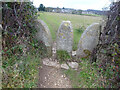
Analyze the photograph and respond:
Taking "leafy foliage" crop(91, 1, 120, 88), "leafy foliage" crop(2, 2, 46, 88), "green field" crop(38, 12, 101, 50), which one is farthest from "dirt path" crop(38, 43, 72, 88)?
"green field" crop(38, 12, 101, 50)

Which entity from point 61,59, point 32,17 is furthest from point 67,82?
point 32,17

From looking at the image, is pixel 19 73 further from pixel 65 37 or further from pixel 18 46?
pixel 65 37

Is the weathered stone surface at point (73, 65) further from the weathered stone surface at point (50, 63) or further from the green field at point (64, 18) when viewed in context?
the green field at point (64, 18)

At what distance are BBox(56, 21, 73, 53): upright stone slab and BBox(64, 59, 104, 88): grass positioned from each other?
A: 1.01 meters

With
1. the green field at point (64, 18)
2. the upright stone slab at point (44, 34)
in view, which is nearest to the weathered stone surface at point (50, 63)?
the upright stone slab at point (44, 34)

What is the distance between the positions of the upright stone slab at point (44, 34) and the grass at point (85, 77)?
142cm

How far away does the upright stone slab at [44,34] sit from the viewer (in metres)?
4.89

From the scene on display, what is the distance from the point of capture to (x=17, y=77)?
302 centimetres

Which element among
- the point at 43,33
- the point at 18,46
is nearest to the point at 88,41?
the point at 43,33

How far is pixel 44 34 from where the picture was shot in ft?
16.3

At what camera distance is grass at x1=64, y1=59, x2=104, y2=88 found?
336 centimetres

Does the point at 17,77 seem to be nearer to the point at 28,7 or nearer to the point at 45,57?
the point at 45,57

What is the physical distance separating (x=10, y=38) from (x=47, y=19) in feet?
8.25

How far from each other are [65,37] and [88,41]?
39.5 inches
